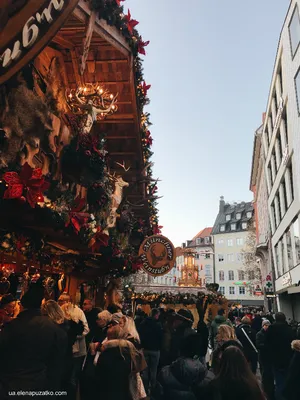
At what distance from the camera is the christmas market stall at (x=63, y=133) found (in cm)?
433

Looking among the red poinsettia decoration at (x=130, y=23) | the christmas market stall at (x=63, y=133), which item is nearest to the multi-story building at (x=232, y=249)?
the christmas market stall at (x=63, y=133)

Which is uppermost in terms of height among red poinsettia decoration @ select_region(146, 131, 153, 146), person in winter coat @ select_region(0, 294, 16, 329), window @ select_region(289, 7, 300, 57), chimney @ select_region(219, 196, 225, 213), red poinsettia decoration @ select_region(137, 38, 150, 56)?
chimney @ select_region(219, 196, 225, 213)

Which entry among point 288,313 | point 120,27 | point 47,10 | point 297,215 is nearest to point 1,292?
point 47,10

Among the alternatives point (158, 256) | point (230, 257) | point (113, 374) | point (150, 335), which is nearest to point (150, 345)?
point (150, 335)

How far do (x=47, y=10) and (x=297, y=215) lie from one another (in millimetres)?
19019

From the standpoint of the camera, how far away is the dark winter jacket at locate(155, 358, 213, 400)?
360 centimetres

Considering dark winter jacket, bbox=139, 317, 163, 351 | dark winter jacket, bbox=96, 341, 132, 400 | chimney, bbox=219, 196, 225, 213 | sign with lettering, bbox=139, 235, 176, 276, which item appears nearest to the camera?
dark winter jacket, bbox=96, 341, 132, 400

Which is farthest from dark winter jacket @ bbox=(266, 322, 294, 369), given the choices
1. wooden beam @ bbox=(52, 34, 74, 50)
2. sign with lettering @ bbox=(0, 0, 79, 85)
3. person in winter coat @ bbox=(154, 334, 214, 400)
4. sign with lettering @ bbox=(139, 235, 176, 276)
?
wooden beam @ bbox=(52, 34, 74, 50)

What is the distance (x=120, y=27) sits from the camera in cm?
739

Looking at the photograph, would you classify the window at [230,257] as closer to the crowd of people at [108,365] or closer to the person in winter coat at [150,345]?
the person in winter coat at [150,345]

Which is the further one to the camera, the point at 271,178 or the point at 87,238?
the point at 271,178

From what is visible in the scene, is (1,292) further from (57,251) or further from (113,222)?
(113,222)

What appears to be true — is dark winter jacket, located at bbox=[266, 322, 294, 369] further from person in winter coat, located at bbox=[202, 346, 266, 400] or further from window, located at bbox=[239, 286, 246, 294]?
window, located at bbox=[239, 286, 246, 294]

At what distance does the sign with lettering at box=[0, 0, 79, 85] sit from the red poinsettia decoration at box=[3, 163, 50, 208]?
1163 mm
